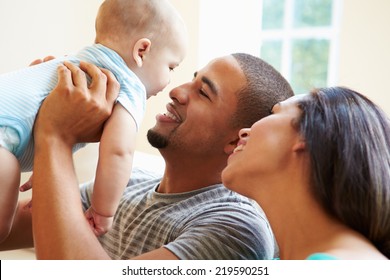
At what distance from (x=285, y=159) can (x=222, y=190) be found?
44 centimetres

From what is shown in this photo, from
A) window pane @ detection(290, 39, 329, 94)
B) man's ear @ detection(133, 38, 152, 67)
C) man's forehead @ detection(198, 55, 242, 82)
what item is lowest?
window pane @ detection(290, 39, 329, 94)

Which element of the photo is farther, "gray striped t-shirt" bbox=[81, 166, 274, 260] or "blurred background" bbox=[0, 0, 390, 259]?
"blurred background" bbox=[0, 0, 390, 259]

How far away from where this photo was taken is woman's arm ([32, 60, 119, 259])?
1.22 metres

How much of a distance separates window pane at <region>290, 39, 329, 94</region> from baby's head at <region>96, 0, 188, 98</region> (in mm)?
3160

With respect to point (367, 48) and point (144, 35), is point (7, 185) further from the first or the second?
point (367, 48)

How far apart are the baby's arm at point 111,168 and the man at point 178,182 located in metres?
0.04

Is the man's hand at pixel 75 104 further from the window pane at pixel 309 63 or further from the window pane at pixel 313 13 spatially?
the window pane at pixel 313 13

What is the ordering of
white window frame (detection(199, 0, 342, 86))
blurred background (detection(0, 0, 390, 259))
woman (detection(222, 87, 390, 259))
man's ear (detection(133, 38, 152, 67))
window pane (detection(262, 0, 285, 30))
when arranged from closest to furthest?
woman (detection(222, 87, 390, 259)) < man's ear (detection(133, 38, 152, 67)) < blurred background (detection(0, 0, 390, 259)) < white window frame (detection(199, 0, 342, 86)) < window pane (detection(262, 0, 285, 30))

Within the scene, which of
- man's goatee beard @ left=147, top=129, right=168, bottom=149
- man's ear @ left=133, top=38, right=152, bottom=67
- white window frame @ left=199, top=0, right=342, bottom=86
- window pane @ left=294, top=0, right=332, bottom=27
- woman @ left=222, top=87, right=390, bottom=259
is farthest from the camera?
window pane @ left=294, top=0, right=332, bottom=27

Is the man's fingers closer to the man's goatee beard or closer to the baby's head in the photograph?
the baby's head

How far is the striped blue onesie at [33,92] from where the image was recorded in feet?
4.17

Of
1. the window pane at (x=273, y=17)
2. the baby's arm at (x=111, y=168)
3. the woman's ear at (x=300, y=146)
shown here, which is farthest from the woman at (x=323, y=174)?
the window pane at (x=273, y=17)

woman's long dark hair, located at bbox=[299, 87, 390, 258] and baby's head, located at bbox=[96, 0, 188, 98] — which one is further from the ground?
baby's head, located at bbox=[96, 0, 188, 98]

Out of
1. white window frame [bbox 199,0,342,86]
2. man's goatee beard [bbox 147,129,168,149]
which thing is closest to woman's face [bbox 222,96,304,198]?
man's goatee beard [bbox 147,129,168,149]
